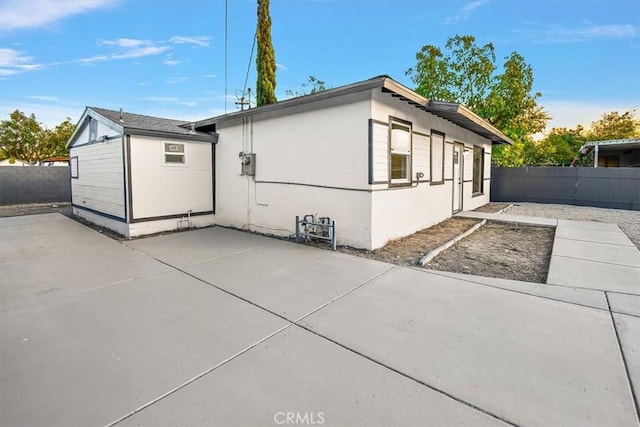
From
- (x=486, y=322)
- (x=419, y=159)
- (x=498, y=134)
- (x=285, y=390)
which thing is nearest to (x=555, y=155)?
(x=498, y=134)

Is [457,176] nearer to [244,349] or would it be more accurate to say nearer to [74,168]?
[244,349]

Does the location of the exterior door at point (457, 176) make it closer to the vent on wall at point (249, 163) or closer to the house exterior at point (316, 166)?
the house exterior at point (316, 166)

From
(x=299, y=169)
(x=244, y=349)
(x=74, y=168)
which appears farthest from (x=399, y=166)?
(x=74, y=168)

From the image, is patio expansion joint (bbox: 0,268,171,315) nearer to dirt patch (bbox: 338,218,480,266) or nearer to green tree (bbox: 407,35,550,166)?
dirt patch (bbox: 338,218,480,266)

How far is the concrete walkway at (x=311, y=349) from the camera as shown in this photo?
1778 mm

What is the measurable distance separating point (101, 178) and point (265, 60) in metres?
7.38

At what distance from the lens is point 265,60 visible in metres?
11.9

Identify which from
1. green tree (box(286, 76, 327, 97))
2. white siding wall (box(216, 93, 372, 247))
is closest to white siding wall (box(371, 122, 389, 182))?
white siding wall (box(216, 93, 372, 247))

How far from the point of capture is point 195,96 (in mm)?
14289

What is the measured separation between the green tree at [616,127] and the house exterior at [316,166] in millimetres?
25994

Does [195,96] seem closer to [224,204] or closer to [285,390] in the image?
[224,204]

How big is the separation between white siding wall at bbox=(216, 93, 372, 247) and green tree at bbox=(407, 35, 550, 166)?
13358 mm

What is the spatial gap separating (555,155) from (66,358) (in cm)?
3406

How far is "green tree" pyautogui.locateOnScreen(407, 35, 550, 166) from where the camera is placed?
15422 mm
